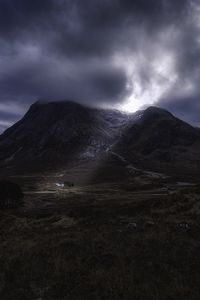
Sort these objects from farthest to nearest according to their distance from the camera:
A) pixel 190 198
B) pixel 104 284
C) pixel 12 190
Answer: pixel 12 190, pixel 190 198, pixel 104 284

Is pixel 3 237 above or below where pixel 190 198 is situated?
below

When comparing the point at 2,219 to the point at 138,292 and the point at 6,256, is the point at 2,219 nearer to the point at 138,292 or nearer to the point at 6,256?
the point at 6,256

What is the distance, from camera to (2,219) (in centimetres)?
4412

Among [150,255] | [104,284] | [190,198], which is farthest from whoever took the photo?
[190,198]

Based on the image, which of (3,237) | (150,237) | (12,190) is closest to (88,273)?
(150,237)

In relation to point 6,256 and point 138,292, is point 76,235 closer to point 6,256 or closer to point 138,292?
point 6,256

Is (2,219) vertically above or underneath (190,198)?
underneath

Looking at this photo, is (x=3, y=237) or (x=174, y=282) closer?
(x=174, y=282)

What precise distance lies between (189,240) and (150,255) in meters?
3.65

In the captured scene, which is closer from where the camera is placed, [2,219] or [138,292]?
[138,292]

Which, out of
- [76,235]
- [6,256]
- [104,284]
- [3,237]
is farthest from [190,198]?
[104,284]

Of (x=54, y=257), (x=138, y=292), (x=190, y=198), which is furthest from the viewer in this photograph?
(x=190, y=198)

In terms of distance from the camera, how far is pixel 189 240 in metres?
19.8

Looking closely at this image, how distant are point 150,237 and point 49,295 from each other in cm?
939
